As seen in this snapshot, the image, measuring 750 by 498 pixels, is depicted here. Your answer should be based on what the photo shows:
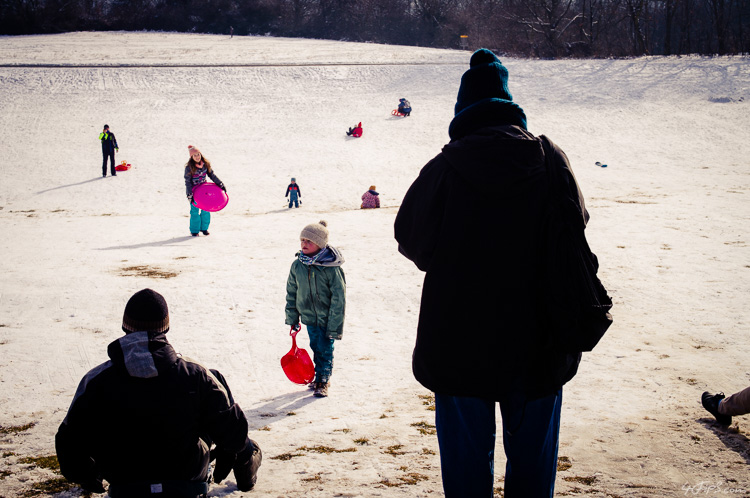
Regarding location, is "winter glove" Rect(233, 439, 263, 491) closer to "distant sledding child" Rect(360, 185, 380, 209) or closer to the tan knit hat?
the tan knit hat

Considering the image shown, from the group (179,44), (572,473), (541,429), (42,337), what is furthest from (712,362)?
(179,44)

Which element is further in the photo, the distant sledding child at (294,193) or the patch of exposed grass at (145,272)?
the distant sledding child at (294,193)

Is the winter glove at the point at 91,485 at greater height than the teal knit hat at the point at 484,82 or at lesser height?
lesser

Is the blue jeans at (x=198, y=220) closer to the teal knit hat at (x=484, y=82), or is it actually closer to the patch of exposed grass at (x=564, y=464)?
the patch of exposed grass at (x=564, y=464)

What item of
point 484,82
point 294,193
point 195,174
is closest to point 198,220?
point 195,174

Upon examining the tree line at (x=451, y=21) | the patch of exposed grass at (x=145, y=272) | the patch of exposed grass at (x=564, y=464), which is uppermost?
the tree line at (x=451, y=21)

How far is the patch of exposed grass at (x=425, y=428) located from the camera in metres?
4.34

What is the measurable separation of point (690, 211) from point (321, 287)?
1077 centimetres

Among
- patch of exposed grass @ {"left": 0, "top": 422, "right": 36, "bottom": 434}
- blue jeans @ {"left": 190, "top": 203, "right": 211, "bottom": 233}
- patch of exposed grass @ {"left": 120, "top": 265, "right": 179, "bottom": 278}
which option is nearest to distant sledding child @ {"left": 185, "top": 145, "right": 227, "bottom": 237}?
blue jeans @ {"left": 190, "top": 203, "right": 211, "bottom": 233}

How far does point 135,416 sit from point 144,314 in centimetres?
42

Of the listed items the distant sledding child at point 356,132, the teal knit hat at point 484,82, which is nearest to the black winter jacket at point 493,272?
the teal knit hat at point 484,82

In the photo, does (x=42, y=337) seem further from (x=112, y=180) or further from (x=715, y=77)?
(x=715, y=77)

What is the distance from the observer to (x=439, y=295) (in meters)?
2.33

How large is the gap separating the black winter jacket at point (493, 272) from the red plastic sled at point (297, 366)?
9.50 feet
